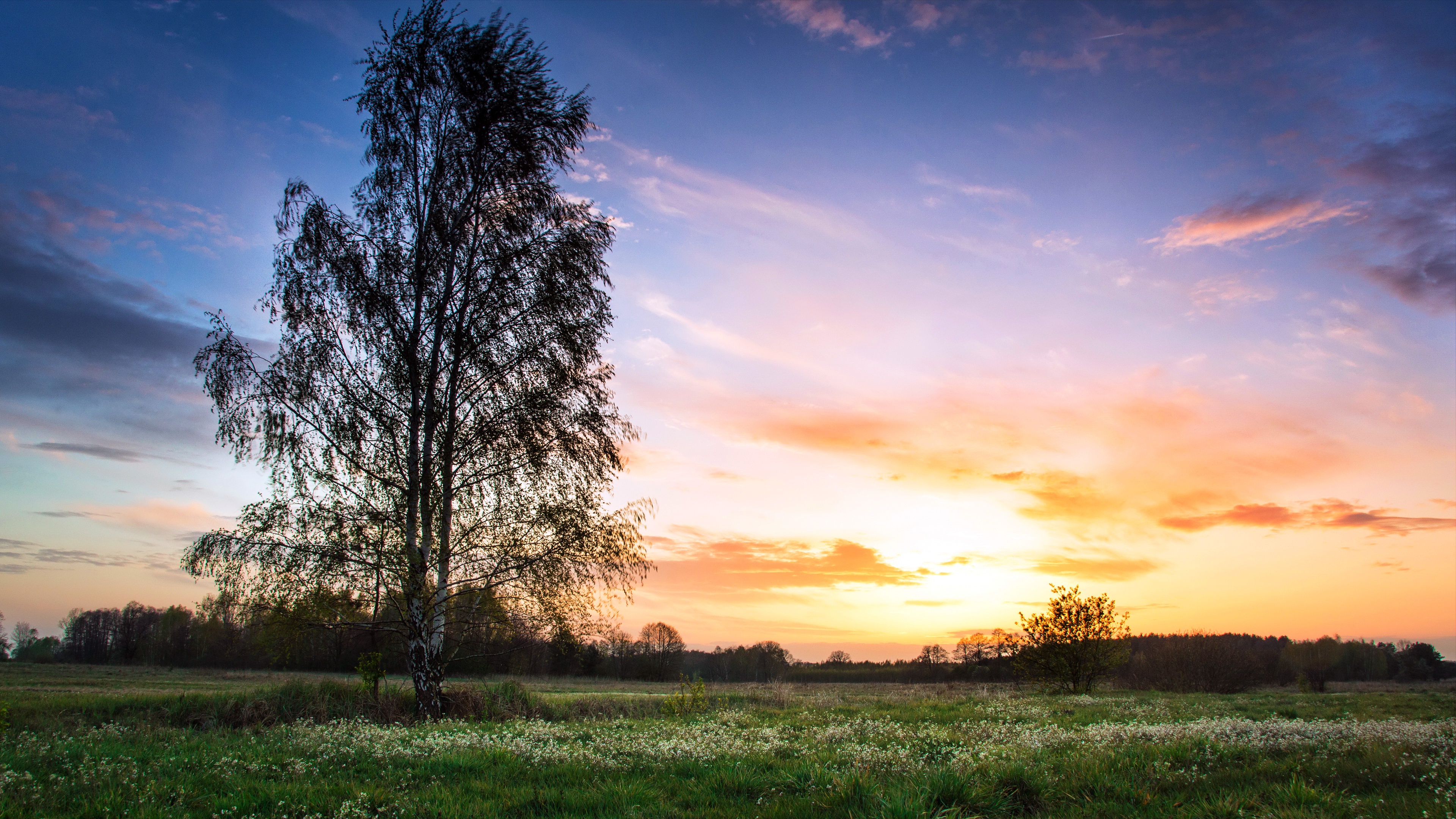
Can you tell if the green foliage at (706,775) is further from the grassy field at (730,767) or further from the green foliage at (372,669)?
the green foliage at (372,669)

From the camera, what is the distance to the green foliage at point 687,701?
19.1 metres

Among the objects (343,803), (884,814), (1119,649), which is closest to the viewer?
(884,814)

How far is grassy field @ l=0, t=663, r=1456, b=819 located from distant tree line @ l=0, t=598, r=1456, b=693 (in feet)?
7.10

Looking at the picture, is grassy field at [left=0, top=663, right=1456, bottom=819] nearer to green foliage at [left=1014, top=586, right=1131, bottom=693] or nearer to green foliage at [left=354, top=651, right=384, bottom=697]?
green foliage at [left=354, top=651, right=384, bottom=697]

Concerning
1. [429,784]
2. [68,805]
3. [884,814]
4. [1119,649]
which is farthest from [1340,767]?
[1119,649]

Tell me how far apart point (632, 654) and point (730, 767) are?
94.7 meters

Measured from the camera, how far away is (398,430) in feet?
51.9

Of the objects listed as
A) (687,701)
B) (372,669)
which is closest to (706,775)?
(372,669)

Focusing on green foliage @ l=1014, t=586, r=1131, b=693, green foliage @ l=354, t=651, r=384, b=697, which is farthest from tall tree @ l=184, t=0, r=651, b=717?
green foliage @ l=1014, t=586, r=1131, b=693

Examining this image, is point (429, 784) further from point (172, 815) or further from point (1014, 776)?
point (1014, 776)

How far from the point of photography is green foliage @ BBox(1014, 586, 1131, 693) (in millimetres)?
36344

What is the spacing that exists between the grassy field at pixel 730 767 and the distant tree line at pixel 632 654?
7.10ft

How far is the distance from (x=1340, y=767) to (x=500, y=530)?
571 inches

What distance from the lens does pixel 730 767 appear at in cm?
746
